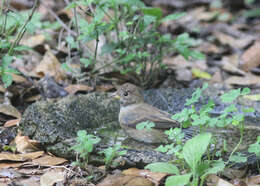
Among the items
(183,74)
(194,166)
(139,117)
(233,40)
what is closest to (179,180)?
(194,166)

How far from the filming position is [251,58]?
738cm

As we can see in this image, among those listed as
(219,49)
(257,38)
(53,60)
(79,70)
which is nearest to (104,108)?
(79,70)

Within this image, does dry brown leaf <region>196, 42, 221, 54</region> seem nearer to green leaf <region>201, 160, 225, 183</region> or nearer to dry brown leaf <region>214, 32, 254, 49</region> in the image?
dry brown leaf <region>214, 32, 254, 49</region>

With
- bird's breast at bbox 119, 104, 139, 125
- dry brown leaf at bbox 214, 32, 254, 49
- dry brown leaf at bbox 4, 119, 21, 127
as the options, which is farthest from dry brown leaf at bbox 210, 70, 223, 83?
dry brown leaf at bbox 4, 119, 21, 127

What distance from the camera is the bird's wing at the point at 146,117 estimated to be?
448 centimetres

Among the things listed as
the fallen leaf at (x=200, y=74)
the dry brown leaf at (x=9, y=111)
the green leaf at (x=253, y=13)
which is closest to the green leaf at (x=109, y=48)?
the dry brown leaf at (x=9, y=111)

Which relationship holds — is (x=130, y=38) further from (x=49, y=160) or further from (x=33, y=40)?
(x=33, y=40)

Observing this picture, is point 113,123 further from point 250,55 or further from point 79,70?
point 250,55

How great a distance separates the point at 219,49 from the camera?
864 cm

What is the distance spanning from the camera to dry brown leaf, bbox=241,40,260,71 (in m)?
7.24

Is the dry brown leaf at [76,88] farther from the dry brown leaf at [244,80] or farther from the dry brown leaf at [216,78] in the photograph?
the dry brown leaf at [244,80]

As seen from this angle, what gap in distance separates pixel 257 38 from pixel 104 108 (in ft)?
16.3

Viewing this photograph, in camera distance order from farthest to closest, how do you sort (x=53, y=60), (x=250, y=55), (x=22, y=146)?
(x=250, y=55) → (x=53, y=60) → (x=22, y=146)

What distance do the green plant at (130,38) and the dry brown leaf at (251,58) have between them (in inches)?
70.1
